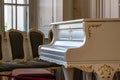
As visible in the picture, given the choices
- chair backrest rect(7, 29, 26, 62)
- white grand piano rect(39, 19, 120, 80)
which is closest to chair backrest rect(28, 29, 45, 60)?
chair backrest rect(7, 29, 26, 62)

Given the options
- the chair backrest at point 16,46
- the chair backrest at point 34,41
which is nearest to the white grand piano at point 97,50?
the chair backrest at point 16,46

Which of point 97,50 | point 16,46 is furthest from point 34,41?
point 97,50

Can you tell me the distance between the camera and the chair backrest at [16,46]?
4.83 meters

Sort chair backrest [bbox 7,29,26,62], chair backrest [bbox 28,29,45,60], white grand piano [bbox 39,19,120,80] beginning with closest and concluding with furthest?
white grand piano [bbox 39,19,120,80]
chair backrest [bbox 7,29,26,62]
chair backrest [bbox 28,29,45,60]

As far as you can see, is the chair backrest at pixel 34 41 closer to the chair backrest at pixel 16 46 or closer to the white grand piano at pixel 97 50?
the chair backrest at pixel 16 46

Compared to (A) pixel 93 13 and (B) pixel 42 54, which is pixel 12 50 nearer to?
(B) pixel 42 54

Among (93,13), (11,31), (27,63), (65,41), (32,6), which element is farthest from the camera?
(32,6)

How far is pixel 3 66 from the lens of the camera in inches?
167

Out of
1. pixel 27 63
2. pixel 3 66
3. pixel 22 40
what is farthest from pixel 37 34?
pixel 3 66

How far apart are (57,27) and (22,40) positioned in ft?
3.01

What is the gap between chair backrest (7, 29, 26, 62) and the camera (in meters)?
4.83

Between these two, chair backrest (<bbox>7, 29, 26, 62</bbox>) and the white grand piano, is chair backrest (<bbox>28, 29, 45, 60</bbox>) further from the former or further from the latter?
the white grand piano

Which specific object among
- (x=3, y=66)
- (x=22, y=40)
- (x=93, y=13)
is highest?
(x=93, y=13)

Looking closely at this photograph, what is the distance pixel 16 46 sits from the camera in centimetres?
488
